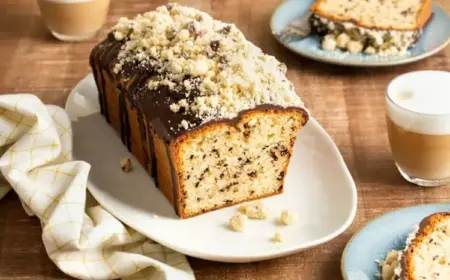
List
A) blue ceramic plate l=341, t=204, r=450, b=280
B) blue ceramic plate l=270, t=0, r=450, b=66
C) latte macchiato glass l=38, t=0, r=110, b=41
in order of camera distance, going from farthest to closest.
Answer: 1. latte macchiato glass l=38, t=0, r=110, b=41
2. blue ceramic plate l=270, t=0, r=450, b=66
3. blue ceramic plate l=341, t=204, r=450, b=280

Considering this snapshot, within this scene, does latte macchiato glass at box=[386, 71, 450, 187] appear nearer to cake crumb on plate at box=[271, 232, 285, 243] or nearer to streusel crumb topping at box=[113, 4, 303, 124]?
streusel crumb topping at box=[113, 4, 303, 124]

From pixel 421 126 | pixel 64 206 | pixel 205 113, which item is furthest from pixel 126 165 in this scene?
pixel 421 126

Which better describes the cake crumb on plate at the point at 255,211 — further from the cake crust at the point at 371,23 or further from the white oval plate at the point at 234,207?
the cake crust at the point at 371,23

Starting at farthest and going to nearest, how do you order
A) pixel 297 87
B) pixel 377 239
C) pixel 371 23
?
pixel 371 23
pixel 297 87
pixel 377 239

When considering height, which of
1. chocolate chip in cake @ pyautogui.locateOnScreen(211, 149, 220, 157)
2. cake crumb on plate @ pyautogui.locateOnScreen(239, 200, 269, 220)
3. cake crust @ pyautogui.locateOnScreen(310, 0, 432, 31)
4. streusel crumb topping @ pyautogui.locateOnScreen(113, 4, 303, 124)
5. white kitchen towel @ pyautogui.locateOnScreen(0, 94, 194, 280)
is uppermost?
streusel crumb topping @ pyautogui.locateOnScreen(113, 4, 303, 124)

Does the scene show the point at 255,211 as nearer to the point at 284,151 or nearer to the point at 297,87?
the point at 284,151

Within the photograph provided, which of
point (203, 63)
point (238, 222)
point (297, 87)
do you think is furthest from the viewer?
point (297, 87)

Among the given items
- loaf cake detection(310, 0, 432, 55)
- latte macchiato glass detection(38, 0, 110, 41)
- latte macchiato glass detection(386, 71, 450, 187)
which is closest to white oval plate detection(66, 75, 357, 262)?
latte macchiato glass detection(386, 71, 450, 187)
